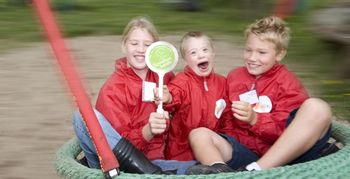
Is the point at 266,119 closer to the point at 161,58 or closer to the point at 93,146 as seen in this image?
the point at 161,58

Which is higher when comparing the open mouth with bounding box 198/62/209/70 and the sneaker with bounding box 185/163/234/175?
the open mouth with bounding box 198/62/209/70

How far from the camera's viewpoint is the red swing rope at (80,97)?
217cm

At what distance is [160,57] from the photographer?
2.65 meters

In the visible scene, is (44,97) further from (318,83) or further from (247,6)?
(247,6)

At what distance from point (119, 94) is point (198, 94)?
1.06 feet

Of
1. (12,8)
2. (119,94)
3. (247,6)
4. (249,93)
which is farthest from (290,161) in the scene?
(12,8)

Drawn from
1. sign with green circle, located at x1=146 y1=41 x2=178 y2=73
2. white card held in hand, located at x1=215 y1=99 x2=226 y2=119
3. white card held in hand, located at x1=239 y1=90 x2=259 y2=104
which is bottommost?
white card held in hand, located at x1=215 y1=99 x2=226 y2=119

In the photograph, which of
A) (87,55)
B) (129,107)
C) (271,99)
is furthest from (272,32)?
(87,55)

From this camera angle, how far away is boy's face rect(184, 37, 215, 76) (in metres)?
2.82

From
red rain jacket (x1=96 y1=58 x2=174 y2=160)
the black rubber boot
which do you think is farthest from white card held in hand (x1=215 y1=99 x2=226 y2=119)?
the black rubber boot

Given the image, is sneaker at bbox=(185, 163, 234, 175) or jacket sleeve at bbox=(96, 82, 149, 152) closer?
sneaker at bbox=(185, 163, 234, 175)

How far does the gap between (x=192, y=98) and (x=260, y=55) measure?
0.33 meters

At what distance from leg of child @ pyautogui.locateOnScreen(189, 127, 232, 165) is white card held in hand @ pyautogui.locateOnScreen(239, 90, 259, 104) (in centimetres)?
23

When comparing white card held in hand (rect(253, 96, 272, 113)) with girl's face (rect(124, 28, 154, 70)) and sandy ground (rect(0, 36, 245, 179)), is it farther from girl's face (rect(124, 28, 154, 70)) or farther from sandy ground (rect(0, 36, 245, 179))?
sandy ground (rect(0, 36, 245, 179))
